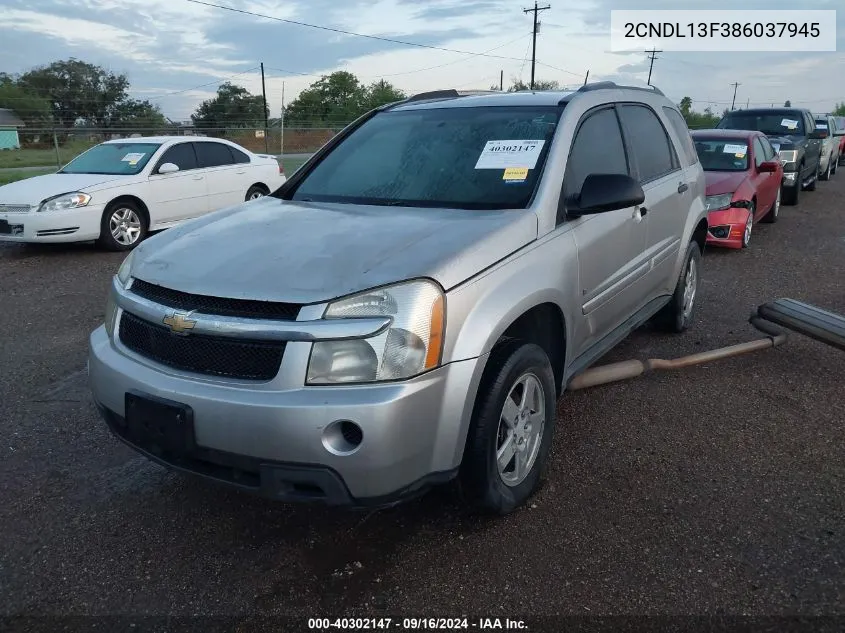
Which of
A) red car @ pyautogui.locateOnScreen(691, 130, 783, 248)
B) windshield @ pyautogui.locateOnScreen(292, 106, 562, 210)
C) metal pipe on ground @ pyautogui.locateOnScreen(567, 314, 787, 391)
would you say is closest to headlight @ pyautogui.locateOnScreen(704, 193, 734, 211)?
red car @ pyautogui.locateOnScreen(691, 130, 783, 248)

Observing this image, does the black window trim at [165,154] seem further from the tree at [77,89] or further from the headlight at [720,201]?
the tree at [77,89]

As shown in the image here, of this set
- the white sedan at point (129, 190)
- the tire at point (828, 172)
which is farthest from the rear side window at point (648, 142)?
the tire at point (828, 172)

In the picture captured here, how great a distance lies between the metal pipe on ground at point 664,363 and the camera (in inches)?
162

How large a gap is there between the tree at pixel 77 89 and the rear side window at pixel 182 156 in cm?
2647

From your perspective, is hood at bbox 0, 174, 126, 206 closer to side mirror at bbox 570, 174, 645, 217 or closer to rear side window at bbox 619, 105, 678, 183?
rear side window at bbox 619, 105, 678, 183

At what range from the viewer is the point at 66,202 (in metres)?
8.63

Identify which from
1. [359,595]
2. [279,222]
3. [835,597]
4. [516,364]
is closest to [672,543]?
[835,597]

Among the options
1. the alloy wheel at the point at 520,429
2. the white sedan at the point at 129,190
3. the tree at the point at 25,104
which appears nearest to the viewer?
the alloy wheel at the point at 520,429

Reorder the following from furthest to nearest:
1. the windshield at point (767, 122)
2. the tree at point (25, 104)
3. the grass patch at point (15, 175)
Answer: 1. the tree at point (25, 104)
2. the grass patch at point (15, 175)
3. the windshield at point (767, 122)

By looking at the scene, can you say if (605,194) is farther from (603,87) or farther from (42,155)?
(42,155)

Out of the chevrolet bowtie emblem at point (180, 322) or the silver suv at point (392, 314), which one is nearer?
the silver suv at point (392, 314)

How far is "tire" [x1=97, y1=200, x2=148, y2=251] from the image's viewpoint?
354 inches

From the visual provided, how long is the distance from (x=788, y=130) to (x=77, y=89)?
42496 millimetres

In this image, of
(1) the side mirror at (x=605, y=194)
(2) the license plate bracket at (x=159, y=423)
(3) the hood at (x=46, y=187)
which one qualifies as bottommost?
(2) the license plate bracket at (x=159, y=423)
